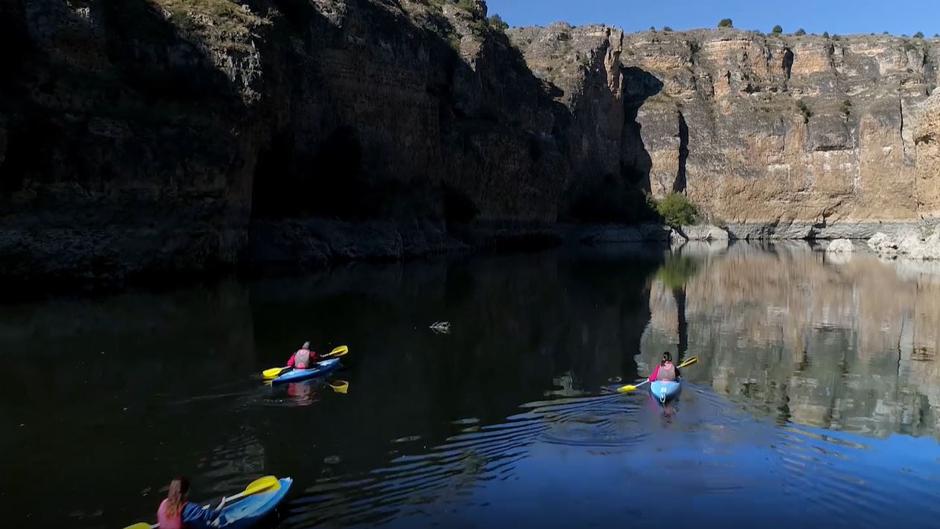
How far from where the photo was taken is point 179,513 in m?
8.31

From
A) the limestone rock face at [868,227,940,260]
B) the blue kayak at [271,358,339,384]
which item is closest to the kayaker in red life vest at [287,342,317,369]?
the blue kayak at [271,358,339,384]

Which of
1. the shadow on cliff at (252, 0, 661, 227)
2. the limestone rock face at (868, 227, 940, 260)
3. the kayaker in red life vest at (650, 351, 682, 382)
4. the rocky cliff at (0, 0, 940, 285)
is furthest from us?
the limestone rock face at (868, 227, 940, 260)

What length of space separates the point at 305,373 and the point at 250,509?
Answer: 7.23 metres

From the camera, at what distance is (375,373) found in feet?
57.8

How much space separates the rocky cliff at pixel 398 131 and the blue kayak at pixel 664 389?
2403 cm

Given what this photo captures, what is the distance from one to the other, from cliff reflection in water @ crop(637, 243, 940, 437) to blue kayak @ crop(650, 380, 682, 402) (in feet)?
4.40

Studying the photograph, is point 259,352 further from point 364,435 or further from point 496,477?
point 496,477

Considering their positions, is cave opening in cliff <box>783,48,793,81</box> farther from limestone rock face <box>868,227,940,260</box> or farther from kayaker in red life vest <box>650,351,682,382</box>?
kayaker in red life vest <box>650,351,682,382</box>

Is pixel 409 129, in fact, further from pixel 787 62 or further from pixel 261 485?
pixel 787 62

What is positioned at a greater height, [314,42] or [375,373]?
[314,42]

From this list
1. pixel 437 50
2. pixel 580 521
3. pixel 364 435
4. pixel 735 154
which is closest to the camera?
pixel 580 521

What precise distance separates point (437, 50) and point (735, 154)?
5756cm

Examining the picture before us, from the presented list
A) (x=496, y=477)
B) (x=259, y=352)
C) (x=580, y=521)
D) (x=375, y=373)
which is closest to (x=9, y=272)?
(x=259, y=352)

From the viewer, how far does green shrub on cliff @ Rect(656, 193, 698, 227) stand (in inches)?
4043
